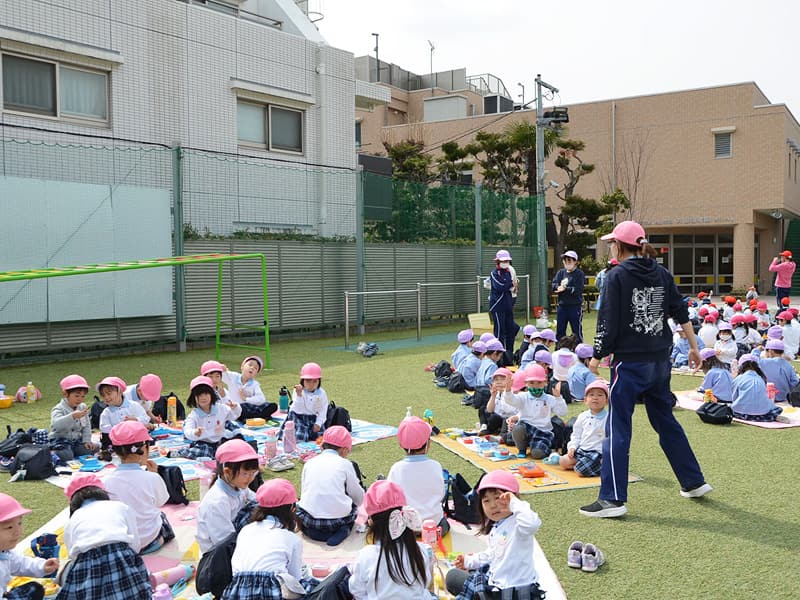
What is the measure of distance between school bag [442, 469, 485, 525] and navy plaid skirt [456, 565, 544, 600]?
1397 millimetres

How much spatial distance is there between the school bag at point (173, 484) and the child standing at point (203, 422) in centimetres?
130

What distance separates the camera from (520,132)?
25578 millimetres

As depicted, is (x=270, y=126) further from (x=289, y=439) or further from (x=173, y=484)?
(x=173, y=484)

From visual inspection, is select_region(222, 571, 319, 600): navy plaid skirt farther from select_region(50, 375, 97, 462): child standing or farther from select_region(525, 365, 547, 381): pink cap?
select_region(50, 375, 97, 462): child standing

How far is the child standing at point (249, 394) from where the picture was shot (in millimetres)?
9197

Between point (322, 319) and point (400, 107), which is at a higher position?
point (400, 107)

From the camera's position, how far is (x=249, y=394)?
9.34 m

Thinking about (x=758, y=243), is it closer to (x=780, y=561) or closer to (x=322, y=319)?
(x=322, y=319)

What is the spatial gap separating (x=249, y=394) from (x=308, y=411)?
4.84ft

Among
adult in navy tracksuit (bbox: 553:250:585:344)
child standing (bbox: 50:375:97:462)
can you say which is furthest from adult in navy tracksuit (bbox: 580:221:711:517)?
adult in navy tracksuit (bbox: 553:250:585:344)

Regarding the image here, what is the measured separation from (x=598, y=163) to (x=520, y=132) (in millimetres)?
10940

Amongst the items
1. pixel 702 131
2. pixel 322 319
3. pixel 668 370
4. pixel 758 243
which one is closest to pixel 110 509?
pixel 668 370

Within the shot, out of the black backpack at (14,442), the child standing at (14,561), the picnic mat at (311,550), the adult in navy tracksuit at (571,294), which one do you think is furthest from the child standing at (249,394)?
the adult in navy tracksuit at (571,294)

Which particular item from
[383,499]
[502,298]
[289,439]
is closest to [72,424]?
[289,439]
